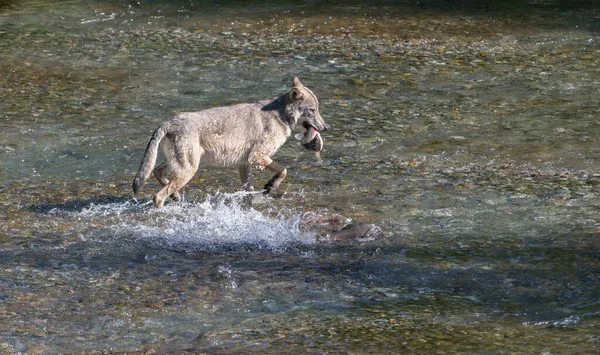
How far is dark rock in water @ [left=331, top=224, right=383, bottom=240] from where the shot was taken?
856 centimetres

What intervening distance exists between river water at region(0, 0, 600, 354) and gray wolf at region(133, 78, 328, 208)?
323 mm

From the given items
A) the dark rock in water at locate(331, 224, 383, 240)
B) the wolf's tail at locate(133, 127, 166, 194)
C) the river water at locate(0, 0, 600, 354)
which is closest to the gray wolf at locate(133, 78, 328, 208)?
the wolf's tail at locate(133, 127, 166, 194)

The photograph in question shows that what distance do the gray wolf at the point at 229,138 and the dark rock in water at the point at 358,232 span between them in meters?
1.05

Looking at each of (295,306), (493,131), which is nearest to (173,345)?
(295,306)

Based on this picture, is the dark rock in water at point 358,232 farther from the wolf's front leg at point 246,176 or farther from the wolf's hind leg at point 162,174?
the wolf's hind leg at point 162,174

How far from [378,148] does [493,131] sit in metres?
1.47

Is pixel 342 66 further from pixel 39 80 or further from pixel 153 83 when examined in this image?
pixel 39 80

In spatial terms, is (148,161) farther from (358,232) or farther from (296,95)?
(358,232)

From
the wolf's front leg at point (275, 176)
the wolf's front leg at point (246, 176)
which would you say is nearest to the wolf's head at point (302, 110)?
the wolf's front leg at point (275, 176)

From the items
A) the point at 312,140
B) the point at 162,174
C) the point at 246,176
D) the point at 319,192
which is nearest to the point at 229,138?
the point at 246,176

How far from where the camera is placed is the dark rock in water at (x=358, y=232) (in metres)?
8.56

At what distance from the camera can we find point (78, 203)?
30.7 feet

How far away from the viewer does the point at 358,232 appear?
28.2ft

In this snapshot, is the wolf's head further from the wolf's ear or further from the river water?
the river water
